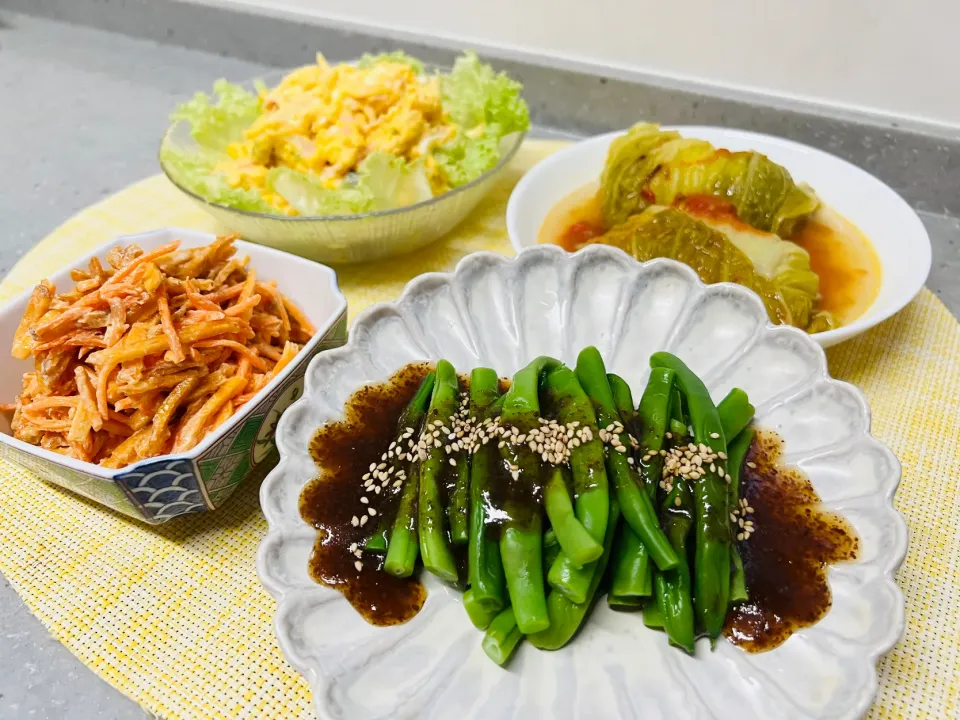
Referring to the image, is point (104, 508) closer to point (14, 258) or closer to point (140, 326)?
point (140, 326)

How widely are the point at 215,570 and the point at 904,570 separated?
4.38ft

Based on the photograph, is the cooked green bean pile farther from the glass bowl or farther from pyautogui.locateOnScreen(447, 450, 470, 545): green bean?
the glass bowl

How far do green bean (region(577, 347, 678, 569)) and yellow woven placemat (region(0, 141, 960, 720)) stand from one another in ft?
1.48

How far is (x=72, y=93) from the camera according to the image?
3420 millimetres

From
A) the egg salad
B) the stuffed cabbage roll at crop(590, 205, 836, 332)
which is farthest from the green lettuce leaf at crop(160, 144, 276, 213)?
the stuffed cabbage roll at crop(590, 205, 836, 332)

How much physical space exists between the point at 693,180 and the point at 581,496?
3.97 feet

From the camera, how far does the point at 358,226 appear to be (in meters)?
1.89

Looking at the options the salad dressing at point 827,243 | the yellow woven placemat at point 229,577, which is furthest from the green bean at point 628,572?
the salad dressing at point 827,243

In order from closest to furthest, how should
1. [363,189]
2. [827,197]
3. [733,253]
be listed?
[733,253] → [363,189] → [827,197]

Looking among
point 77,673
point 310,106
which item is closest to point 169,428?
point 77,673

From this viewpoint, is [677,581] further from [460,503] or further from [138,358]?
[138,358]

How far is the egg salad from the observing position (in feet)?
6.59

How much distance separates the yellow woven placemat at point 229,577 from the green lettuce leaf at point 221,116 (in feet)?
3.88

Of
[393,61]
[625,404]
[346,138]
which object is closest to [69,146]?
[393,61]
